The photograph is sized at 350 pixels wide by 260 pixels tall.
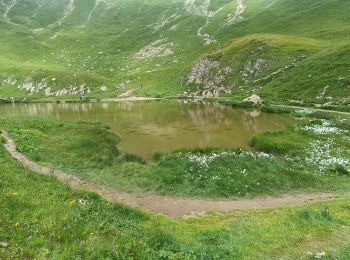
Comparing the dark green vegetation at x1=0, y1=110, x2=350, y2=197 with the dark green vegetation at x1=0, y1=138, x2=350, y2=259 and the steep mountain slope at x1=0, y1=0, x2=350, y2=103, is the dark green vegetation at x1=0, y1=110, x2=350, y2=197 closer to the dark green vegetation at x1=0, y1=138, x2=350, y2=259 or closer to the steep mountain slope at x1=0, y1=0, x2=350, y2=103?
the dark green vegetation at x1=0, y1=138, x2=350, y2=259

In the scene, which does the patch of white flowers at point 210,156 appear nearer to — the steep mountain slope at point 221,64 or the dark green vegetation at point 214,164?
the dark green vegetation at point 214,164


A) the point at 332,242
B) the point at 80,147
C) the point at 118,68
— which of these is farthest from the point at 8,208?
the point at 118,68

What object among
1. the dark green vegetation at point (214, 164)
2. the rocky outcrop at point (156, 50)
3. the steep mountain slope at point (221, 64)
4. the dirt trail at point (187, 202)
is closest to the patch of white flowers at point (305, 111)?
the steep mountain slope at point (221, 64)

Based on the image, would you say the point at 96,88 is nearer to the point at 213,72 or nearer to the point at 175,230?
the point at 213,72

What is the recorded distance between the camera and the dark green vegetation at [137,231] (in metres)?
12.3

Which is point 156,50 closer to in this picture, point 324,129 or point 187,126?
point 187,126

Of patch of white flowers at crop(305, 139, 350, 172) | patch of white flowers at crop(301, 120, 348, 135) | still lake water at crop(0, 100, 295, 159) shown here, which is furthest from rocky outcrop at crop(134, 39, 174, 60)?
patch of white flowers at crop(305, 139, 350, 172)

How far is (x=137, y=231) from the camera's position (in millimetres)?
15359

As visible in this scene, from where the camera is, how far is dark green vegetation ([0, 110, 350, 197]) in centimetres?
2777

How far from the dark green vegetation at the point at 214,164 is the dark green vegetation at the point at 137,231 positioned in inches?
226

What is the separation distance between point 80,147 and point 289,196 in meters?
23.5

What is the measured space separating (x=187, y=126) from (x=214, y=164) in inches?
1098

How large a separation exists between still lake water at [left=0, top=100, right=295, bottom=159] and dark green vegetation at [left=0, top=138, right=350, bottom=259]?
1939cm

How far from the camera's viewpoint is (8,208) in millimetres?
15406
